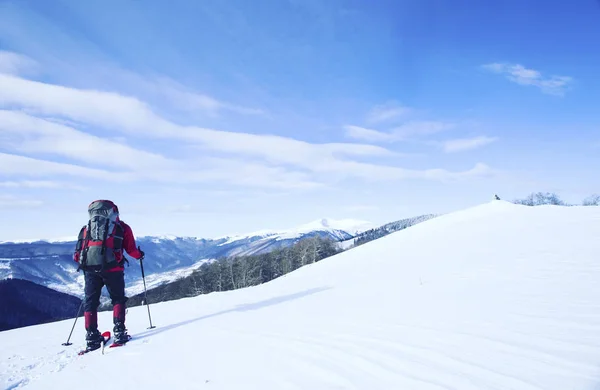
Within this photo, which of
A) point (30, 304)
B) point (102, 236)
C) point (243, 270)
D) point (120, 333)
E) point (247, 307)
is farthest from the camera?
point (30, 304)

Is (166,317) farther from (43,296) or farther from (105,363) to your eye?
(43,296)

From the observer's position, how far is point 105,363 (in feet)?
15.1

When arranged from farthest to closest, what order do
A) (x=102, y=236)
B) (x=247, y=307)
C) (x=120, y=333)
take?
(x=247, y=307) → (x=102, y=236) → (x=120, y=333)

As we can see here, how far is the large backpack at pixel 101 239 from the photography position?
6.20 m

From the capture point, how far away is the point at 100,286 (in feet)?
21.3

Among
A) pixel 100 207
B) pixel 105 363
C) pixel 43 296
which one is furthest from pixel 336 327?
pixel 43 296

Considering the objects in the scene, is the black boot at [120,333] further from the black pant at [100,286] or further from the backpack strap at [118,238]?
the backpack strap at [118,238]

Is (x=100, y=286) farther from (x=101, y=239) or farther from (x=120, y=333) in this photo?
(x=120, y=333)

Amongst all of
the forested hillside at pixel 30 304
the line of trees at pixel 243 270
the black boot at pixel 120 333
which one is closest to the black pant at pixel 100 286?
the black boot at pixel 120 333

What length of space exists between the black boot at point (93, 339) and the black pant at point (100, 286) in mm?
504

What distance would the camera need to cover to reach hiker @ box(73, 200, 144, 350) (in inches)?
243

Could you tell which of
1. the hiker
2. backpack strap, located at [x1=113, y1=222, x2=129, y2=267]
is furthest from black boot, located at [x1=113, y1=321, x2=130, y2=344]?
backpack strap, located at [x1=113, y1=222, x2=129, y2=267]

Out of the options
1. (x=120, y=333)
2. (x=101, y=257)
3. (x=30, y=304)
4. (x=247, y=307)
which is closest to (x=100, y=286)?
(x=101, y=257)

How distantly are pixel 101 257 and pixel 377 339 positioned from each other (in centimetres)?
554
